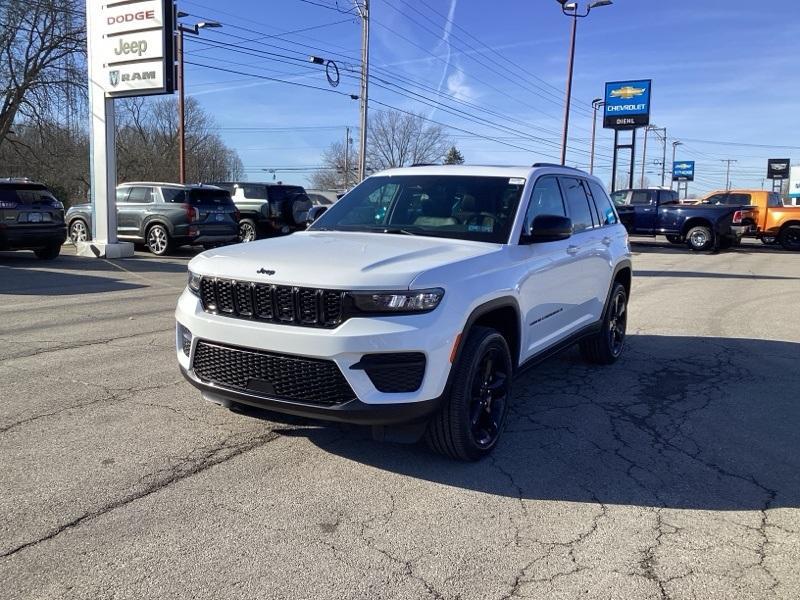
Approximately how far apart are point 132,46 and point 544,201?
1372 cm

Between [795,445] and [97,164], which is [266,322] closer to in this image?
[795,445]

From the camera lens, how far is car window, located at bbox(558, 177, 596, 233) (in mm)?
5810

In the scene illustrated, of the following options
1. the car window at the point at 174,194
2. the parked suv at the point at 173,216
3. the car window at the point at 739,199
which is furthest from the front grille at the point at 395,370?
Answer: the car window at the point at 739,199

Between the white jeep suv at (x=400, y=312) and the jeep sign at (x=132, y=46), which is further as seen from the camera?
the jeep sign at (x=132, y=46)

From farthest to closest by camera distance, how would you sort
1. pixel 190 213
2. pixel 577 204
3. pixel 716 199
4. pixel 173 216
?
pixel 716 199 < pixel 173 216 < pixel 190 213 < pixel 577 204

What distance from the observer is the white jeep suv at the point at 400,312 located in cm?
349

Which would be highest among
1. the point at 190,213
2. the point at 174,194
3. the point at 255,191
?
the point at 255,191

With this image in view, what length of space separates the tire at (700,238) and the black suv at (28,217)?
20.1 meters

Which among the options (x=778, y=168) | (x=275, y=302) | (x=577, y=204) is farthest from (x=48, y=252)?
(x=778, y=168)

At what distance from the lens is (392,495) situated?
363cm

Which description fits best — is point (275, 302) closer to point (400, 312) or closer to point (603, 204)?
point (400, 312)

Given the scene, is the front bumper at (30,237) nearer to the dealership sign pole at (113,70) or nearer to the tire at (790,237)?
the dealership sign pole at (113,70)

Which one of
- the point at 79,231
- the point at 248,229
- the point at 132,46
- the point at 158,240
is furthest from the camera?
the point at 248,229

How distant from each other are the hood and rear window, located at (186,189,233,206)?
13059 mm
